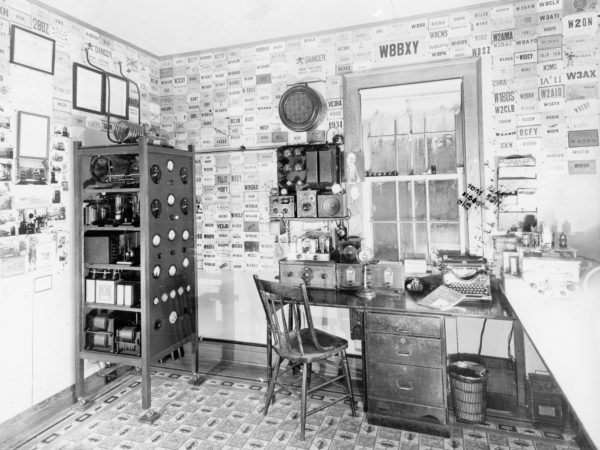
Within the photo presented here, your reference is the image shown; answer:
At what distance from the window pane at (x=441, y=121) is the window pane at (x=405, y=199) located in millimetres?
500

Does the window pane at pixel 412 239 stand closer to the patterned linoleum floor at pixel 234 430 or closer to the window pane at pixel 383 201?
the window pane at pixel 383 201

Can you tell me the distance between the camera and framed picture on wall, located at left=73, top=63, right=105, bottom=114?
3469 mm

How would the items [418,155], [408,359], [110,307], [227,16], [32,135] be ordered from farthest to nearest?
[418,155], [227,16], [110,307], [32,135], [408,359]

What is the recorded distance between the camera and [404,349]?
9.50ft

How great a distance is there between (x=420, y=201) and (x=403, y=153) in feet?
1.45

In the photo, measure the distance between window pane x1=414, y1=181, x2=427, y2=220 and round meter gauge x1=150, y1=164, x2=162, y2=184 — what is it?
214 centimetres

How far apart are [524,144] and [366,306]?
5.80 feet

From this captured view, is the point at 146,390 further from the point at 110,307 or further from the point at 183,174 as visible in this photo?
the point at 183,174

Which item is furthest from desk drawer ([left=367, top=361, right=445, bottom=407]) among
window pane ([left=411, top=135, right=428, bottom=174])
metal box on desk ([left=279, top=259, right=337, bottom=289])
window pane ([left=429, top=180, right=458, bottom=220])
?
window pane ([left=411, top=135, right=428, bottom=174])

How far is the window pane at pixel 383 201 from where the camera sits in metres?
3.75

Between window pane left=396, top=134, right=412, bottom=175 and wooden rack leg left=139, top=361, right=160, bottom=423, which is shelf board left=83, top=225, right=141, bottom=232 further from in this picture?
window pane left=396, top=134, right=412, bottom=175

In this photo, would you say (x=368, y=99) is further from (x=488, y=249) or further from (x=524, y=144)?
(x=488, y=249)

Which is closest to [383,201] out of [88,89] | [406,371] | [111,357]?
[406,371]

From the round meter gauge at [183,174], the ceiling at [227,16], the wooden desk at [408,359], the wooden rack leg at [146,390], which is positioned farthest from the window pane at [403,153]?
the wooden rack leg at [146,390]
